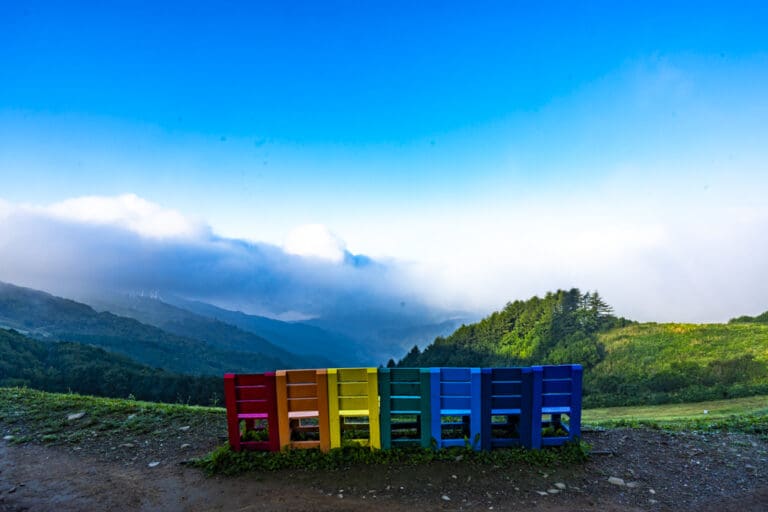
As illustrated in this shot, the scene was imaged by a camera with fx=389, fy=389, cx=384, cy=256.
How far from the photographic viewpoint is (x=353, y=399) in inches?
259

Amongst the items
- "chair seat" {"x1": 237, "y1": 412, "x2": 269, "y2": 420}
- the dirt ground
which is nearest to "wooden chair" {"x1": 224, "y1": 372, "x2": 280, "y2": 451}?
"chair seat" {"x1": 237, "y1": 412, "x2": 269, "y2": 420}

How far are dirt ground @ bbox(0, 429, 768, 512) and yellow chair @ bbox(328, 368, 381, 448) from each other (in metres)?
0.59

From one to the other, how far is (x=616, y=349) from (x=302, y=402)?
3333 cm

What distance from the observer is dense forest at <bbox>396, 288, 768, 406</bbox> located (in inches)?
797

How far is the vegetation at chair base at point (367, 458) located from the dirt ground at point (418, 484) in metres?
0.15

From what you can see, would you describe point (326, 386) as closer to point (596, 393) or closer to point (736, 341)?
point (596, 393)

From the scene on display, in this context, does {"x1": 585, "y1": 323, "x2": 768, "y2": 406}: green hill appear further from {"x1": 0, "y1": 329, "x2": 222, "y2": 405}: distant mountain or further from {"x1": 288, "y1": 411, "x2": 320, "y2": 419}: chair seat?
{"x1": 0, "y1": 329, "x2": 222, "y2": 405}: distant mountain

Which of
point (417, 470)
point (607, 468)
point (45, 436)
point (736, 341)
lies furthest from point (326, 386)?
point (736, 341)

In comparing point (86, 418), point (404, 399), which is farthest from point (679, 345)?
point (86, 418)

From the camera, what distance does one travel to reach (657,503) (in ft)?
17.3

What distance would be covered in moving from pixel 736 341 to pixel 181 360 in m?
122

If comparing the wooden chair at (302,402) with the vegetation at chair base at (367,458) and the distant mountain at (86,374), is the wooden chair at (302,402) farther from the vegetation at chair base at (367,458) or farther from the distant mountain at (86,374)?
the distant mountain at (86,374)

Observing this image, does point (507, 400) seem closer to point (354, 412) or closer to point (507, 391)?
point (507, 391)

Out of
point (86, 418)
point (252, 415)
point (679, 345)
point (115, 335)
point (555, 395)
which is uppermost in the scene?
point (555, 395)
